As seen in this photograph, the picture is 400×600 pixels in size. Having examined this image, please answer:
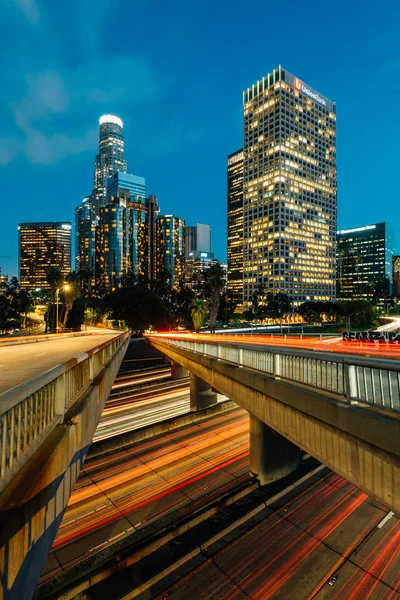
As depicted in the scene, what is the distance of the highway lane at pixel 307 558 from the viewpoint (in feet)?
36.0

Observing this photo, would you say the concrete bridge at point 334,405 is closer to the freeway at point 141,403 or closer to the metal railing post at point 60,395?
the metal railing post at point 60,395

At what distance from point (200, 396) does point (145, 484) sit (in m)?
12.7

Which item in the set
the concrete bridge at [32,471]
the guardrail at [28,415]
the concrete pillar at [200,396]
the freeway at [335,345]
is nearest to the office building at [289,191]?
the freeway at [335,345]

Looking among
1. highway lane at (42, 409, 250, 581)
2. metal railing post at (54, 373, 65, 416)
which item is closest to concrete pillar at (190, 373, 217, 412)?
highway lane at (42, 409, 250, 581)

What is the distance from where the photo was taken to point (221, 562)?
12.2 metres

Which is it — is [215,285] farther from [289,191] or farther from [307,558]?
[289,191]

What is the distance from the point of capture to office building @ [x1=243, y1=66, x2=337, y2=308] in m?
170

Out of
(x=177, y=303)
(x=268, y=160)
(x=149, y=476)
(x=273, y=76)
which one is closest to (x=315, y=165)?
(x=268, y=160)

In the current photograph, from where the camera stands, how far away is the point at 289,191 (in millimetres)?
172250

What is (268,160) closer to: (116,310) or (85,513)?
(116,310)

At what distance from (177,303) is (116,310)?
117 ft

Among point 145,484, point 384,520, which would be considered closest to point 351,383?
point 384,520

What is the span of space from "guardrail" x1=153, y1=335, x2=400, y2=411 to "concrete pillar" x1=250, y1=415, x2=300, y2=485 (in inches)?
280

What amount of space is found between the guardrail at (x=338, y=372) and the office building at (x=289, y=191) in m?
160
